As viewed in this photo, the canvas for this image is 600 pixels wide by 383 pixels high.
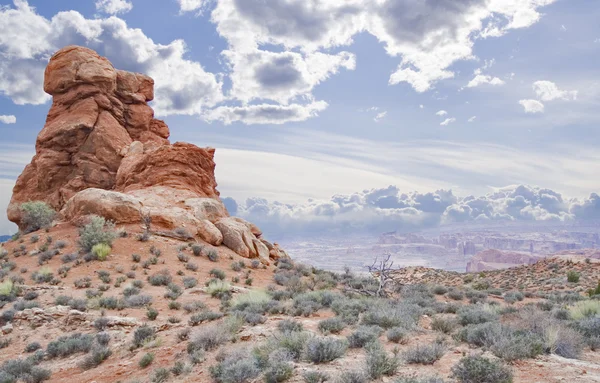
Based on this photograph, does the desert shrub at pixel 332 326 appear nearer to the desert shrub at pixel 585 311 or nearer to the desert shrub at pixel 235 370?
the desert shrub at pixel 235 370

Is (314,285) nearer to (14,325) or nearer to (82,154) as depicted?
(14,325)

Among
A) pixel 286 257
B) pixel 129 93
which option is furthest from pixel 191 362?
pixel 129 93

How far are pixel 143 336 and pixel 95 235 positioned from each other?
535 inches

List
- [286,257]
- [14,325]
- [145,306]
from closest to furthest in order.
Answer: [14,325], [145,306], [286,257]

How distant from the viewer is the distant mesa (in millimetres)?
31438

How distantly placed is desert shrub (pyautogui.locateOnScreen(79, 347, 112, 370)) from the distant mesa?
58.9 feet

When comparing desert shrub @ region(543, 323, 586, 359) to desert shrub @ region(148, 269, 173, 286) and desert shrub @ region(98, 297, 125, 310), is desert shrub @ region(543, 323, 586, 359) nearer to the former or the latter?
desert shrub @ region(98, 297, 125, 310)

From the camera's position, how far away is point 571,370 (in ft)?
23.8

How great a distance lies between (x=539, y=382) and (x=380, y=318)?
485 cm

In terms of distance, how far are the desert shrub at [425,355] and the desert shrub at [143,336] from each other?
727 centimetres

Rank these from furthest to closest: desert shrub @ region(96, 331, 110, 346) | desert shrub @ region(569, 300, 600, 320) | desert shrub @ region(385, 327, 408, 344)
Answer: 1. desert shrub @ region(569, 300, 600, 320)
2. desert shrub @ region(96, 331, 110, 346)
3. desert shrub @ region(385, 327, 408, 344)

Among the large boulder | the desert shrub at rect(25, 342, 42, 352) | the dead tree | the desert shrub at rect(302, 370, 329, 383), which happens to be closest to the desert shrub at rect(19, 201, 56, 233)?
the large boulder

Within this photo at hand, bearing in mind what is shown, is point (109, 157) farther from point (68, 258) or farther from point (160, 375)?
point (160, 375)

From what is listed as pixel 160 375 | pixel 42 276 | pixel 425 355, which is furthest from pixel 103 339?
pixel 42 276
